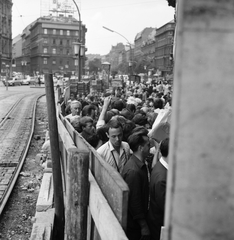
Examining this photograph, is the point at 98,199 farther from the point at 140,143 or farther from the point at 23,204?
the point at 23,204

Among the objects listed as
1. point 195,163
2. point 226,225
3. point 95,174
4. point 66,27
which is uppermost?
point 66,27

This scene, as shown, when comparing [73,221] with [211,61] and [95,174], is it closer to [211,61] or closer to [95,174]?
[95,174]

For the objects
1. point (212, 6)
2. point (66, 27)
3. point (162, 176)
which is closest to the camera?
point (212, 6)

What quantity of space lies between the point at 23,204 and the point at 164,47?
84.0 meters

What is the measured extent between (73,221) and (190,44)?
2.72 m

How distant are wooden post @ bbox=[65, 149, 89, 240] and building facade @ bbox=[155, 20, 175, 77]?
7669cm

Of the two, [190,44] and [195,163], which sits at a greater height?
[190,44]

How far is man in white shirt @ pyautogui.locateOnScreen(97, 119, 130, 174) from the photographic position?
160 inches

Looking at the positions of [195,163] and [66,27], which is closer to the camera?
[195,163]

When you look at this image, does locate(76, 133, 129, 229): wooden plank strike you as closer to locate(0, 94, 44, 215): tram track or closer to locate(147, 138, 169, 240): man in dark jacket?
locate(147, 138, 169, 240): man in dark jacket

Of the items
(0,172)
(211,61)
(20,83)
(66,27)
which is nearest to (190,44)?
(211,61)

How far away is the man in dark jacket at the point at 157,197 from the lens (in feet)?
9.71

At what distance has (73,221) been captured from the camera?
314 centimetres

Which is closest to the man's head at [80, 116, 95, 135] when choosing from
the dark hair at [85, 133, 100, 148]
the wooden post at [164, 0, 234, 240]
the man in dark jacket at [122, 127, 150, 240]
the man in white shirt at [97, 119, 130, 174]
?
the dark hair at [85, 133, 100, 148]
